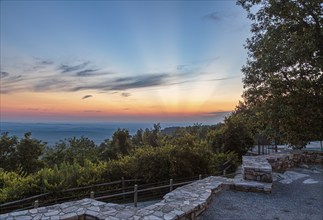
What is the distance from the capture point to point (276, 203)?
21.8 feet

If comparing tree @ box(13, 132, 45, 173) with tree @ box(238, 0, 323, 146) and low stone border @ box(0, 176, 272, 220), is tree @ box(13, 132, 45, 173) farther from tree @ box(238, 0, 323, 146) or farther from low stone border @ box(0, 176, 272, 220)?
tree @ box(238, 0, 323, 146)

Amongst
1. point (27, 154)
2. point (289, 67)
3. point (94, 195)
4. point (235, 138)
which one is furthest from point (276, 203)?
point (27, 154)

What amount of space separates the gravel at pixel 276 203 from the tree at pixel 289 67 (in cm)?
183

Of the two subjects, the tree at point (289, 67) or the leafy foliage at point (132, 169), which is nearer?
the tree at point (289, 67)

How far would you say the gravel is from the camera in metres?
→ 5.74

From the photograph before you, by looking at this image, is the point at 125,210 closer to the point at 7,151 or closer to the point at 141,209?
the point at 141,209

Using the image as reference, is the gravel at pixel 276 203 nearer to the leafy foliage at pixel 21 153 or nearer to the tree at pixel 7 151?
the leafy foliage at pixel 21 153

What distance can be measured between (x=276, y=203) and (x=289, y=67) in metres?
4.39

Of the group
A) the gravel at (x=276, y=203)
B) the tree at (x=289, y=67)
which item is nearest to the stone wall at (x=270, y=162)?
the gravel at (x=276, y=203)

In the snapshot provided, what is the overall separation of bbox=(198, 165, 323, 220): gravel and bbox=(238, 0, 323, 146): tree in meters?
1.83

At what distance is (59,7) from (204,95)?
8.92 meters

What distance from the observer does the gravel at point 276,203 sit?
18.8 ft

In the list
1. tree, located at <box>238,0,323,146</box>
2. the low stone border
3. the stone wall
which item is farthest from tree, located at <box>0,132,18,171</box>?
tree, located at <box>238,0,323,146</box>

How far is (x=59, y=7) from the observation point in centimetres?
956
